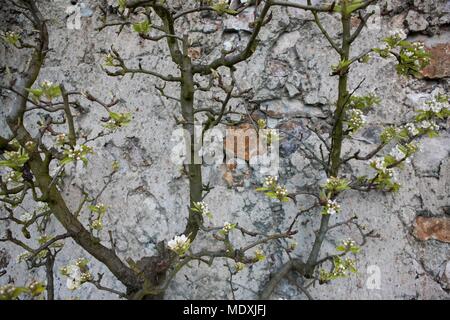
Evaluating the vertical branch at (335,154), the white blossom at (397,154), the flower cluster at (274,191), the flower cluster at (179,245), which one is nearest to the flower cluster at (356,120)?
the vertical branch at (335,154)

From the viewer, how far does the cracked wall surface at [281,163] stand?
1.44 m

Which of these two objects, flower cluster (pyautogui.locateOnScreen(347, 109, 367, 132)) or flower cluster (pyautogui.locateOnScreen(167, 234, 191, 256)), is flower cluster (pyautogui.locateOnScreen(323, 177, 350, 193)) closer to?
flower cluster (pyautogui.locateOnScreen(347, 109, 367, 132))

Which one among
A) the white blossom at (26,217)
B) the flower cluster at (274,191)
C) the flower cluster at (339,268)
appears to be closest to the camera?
the flower cluster at (274,191)

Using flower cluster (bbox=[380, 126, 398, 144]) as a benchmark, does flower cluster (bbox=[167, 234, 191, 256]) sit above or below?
below

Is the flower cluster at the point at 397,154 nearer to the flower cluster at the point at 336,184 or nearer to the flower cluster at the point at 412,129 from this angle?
the flower cluster at the point at 412,129

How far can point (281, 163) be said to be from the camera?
155cm

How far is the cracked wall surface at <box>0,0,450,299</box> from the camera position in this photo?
1.44m

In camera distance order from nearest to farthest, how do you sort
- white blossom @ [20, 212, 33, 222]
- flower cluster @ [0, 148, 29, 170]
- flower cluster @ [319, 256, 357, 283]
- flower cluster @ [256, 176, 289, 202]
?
flower cluster @ [0, 148, 29, 170], flower cluster @ [256, 176, 289, 202], flower cluster @ [319, 256, 357, 283], white blossom @ [20, 212, 33, 222]

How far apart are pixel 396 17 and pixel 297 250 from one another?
87cm

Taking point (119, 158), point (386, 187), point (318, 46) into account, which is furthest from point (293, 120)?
point (119, 158)

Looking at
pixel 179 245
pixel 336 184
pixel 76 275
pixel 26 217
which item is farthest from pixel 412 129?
pixel 26 217

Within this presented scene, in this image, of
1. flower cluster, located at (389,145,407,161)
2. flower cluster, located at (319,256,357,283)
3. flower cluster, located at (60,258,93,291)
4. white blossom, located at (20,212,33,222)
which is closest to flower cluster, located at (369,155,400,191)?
flower cluster, located at (389,145,407,161)

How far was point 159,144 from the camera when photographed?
163 centimetres
